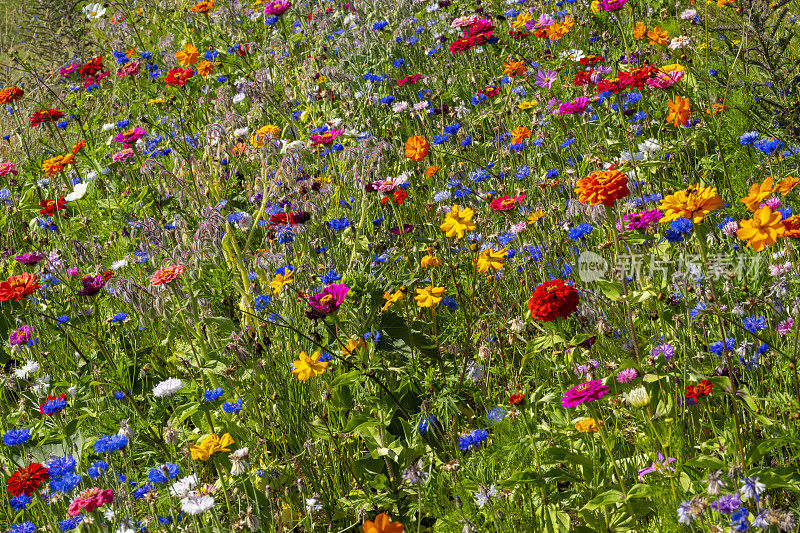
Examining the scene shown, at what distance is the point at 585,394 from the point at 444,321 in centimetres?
145

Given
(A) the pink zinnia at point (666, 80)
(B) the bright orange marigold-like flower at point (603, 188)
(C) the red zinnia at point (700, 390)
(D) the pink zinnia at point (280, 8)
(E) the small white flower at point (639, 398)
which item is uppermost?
(D) the pink zinnia at point (280, 8)

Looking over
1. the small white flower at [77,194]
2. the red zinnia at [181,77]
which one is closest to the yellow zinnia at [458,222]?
the red zinnia at [181,77]

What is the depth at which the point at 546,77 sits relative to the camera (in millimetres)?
4293

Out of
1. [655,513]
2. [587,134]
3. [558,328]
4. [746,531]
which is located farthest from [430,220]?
[746,531]

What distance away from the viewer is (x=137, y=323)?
141 inches

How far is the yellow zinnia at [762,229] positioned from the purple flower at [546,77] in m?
2.63

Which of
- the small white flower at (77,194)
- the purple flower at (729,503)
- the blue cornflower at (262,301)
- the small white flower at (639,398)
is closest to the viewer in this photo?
the purple flower at (729,503)

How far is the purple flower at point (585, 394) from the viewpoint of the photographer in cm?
162

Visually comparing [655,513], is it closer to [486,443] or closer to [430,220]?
[486,443]

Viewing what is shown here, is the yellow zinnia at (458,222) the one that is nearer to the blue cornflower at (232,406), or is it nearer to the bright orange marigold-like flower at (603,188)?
the bright orange marigold-like flower at (603,188)

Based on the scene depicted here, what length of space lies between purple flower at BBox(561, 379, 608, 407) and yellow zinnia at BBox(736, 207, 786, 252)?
0.50 metres

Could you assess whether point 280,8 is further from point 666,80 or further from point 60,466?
point 60,466

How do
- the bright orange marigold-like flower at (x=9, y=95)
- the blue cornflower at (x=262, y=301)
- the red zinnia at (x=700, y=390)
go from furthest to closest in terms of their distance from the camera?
the bright orange marigold-like flower at (x=9, y=95) → the blue cornflower at (x=262, y=301) → the red zinnia at (x=700, y=390)

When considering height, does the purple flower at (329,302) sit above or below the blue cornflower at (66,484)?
above
